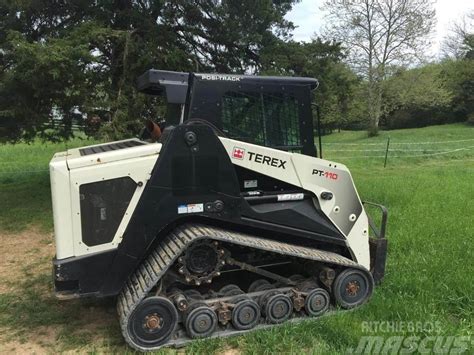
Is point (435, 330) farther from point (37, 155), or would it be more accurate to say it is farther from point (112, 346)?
point (37, 155)

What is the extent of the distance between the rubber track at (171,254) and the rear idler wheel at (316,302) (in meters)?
0.30

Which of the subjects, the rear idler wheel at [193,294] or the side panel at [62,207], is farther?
the rear idler wheel at [193,294]

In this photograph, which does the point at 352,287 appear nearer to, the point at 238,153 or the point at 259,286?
the point at 259,286

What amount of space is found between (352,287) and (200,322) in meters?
1.52

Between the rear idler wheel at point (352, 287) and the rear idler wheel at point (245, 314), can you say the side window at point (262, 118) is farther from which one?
the rear idler wheel at point (245, 314)

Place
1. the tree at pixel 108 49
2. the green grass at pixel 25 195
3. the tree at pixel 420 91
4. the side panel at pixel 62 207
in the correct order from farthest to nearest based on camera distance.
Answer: the tree at pixel 420 91 → the green grass at pixel 25 195 → the tree at pixel 108 49 → the side panel at pixel 62 207

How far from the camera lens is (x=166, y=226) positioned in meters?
4.06

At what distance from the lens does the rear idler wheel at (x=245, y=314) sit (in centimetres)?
409

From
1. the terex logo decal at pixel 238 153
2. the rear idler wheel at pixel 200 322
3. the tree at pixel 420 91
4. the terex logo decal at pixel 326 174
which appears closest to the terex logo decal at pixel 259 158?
the terex logo decal at pixel 238 153

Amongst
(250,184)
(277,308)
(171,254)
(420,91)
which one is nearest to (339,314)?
(277,308)

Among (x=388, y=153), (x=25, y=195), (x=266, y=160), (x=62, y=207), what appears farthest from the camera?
(x=388, y=153)

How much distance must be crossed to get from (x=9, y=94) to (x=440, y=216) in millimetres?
7456

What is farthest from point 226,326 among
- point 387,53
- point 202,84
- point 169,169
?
point 387,53

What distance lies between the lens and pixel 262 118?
179 inches
